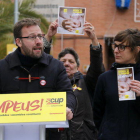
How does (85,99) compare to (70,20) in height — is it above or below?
below

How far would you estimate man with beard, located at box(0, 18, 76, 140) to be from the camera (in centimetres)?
357

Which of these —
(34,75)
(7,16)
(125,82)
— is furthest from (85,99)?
(7,16)

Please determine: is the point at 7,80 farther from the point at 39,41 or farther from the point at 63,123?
the point at 63,123

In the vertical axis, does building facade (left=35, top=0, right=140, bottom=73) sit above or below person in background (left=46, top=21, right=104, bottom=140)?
above

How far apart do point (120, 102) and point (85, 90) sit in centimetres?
106

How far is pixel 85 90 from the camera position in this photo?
15.9ft

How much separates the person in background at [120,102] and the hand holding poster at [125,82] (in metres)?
0.05

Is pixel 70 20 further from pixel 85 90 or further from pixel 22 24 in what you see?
pixel 22 24

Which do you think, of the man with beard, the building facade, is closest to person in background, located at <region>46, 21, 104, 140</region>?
the man with beard

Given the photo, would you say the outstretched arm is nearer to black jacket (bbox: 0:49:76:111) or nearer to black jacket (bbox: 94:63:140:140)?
black jacket (bbox: 94:63:140:140)

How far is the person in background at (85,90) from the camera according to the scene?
455cm

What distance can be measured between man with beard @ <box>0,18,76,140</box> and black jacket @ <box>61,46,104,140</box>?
928mm

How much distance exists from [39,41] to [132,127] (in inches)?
50.2

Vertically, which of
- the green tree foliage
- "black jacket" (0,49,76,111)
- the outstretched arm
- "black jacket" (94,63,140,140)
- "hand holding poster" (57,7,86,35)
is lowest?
"black jacket" (94,63,140,140)
